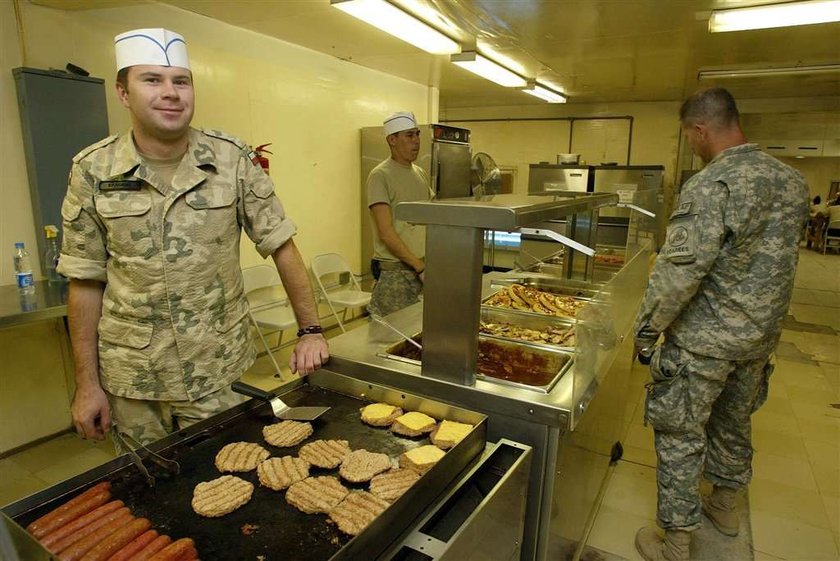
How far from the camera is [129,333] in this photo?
53.8 inches

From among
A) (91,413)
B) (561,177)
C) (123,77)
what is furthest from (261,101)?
(561,177)

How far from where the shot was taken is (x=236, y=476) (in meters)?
1.08

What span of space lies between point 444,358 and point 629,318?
1286mm

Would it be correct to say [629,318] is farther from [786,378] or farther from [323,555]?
[786,378]

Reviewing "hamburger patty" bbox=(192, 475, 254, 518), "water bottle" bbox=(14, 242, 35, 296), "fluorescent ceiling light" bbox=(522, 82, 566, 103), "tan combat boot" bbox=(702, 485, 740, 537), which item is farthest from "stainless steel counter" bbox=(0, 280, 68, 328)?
"fluorescent ceiling light" bbox=(522, 82, 566, 103)

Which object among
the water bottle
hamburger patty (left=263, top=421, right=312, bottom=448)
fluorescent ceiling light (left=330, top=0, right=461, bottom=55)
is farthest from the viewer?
fluorescent ceiling light (left=330, top=0, right=461, bottom=55)

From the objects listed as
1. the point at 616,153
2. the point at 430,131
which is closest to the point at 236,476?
the point at 430,131

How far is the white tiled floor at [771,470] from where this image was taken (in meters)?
2.17

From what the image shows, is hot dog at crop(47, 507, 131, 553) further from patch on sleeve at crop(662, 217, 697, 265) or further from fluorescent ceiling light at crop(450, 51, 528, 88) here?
fluorescent ceiling light at crop(450, 51, 528, 88)

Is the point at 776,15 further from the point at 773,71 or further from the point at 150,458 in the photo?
the point at 150,458

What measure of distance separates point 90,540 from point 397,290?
2.14 metres

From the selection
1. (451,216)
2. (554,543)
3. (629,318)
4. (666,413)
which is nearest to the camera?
(451,216)

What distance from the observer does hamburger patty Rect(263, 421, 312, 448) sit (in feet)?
3.98

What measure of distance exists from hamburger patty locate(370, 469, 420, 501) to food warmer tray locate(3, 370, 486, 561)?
0.04 metres
